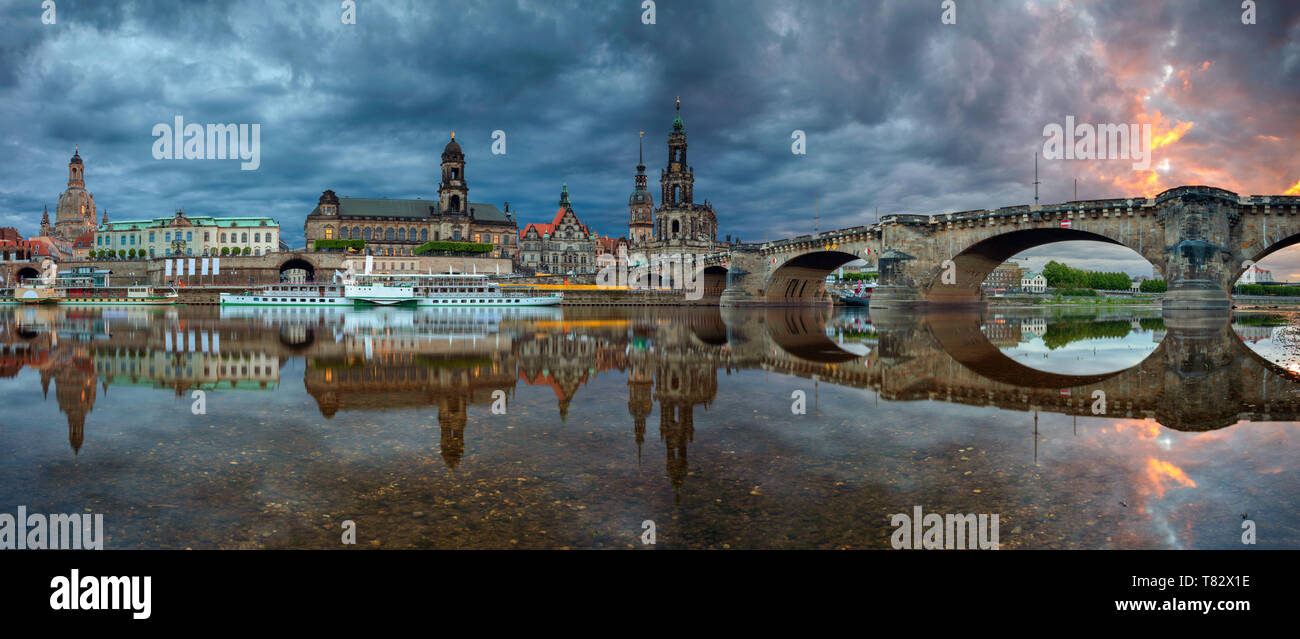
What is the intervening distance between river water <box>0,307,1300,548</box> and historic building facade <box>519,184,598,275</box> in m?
120

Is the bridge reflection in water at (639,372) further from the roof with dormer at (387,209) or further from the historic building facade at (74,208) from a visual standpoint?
the historic building facade at (74,208)

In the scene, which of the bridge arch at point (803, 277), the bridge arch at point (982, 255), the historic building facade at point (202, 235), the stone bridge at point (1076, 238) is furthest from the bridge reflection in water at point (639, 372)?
the historic building facade at point (202, 235)

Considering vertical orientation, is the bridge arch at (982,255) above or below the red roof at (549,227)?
below

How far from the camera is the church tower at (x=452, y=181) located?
112 meters

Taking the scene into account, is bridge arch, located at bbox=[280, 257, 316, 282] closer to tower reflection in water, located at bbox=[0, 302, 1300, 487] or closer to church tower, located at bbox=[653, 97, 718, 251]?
church tower, located at bbox=[653, 97, 718, 251]

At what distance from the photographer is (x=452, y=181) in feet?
374

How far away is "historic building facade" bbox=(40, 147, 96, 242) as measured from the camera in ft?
478

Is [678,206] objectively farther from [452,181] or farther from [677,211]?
[452,181]

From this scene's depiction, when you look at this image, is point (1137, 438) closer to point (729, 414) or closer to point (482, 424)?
point (729, 414)

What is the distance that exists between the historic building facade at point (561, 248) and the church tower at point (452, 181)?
65.3 ft

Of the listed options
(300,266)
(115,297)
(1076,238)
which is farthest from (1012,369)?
(300,266)

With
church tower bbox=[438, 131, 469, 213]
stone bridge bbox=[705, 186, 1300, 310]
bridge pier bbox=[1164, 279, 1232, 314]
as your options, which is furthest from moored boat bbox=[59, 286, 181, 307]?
bridge pier bbox=[1164, 279, 1232, 314]
